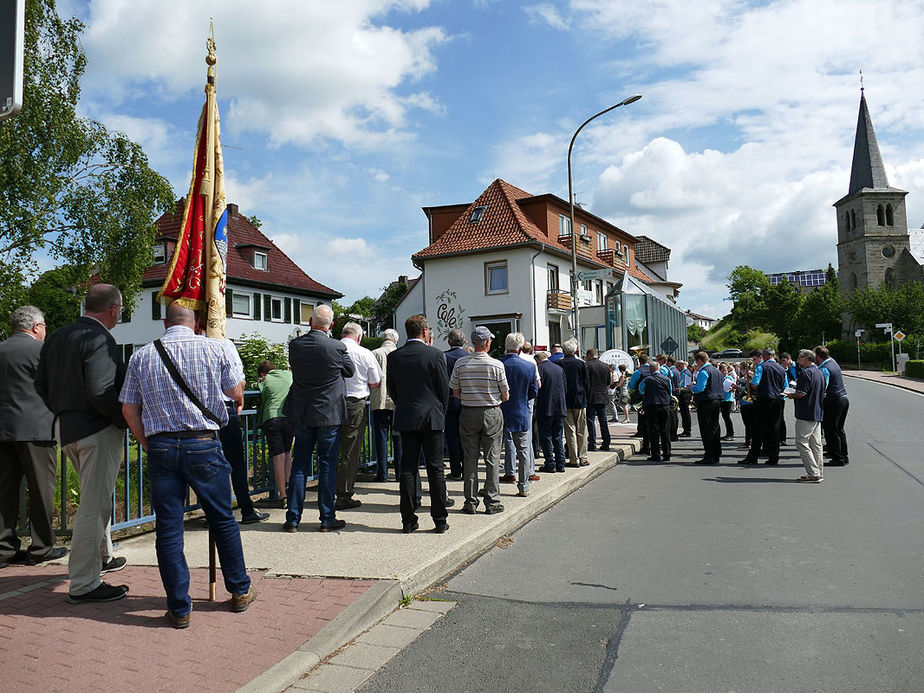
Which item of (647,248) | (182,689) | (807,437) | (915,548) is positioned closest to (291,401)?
(182,689)

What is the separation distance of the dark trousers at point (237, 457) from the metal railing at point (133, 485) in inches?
11.2

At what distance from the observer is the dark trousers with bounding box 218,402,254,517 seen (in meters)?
6.36

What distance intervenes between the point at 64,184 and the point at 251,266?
2175 cm

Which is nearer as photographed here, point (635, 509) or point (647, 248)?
point (635, 509)

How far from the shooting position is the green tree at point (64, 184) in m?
18.7

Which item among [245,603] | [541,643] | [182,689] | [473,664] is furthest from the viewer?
[245,603]

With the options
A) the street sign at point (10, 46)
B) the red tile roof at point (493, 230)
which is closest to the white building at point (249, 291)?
the red tile roof at point (493, 230)

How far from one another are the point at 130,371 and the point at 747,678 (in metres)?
3.72

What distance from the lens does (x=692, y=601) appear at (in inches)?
185

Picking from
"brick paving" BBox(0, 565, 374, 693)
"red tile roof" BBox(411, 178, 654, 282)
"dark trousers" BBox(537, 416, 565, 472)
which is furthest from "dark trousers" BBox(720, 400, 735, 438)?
"red tile roof" BBox(411, 178, 654, 282)

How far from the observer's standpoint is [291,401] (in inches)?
246

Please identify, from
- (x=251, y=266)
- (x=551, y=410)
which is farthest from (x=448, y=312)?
(x=551, y=410)

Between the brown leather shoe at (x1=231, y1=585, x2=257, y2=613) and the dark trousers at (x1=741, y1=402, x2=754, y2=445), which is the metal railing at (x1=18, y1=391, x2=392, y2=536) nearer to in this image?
the brown leather shoe at (x1=231, y1=585, x2=257, y2=613)

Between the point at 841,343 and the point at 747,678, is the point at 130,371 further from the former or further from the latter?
the point at 841,343
